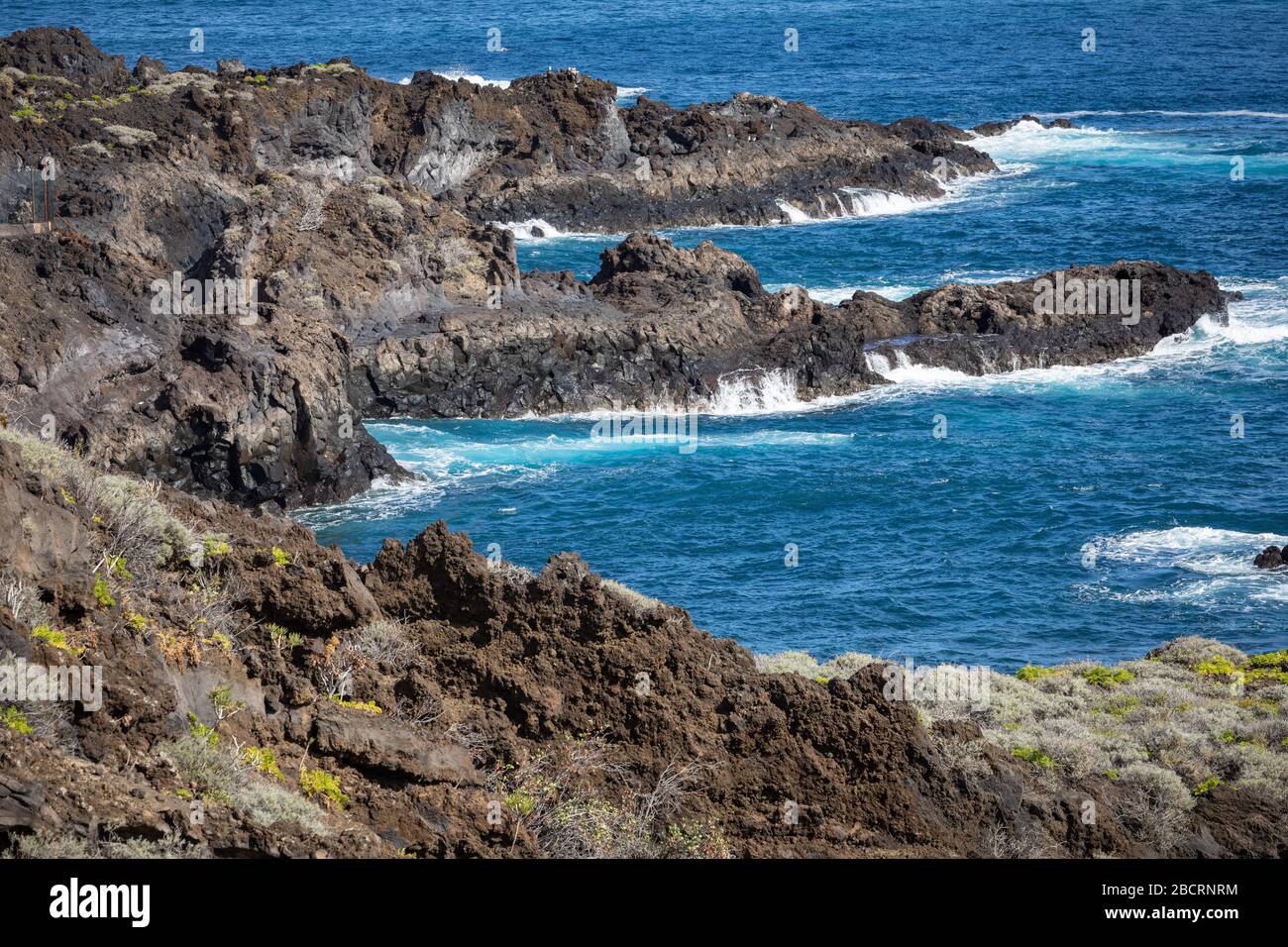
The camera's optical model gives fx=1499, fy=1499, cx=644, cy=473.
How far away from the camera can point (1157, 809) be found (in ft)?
58.2

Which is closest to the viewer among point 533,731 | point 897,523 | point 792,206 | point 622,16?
point 533,731

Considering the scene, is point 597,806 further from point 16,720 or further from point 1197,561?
point 1197,561

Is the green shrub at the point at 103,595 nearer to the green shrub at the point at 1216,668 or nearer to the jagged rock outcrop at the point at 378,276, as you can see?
the green shrub at the point at 1216,668

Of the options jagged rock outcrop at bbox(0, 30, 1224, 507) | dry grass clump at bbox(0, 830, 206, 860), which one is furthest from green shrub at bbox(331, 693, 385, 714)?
jagged rock outcrop at bbox(0, 30, 1224, 507)

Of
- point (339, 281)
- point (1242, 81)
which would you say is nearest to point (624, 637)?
point (339, 281)

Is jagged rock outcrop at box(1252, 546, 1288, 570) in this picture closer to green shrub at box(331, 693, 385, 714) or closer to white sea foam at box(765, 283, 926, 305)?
green shrub at box(331, 693, 385, 714)

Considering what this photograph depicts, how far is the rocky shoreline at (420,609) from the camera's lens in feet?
41.7

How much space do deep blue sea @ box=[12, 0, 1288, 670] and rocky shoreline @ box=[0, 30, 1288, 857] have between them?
2.17 m

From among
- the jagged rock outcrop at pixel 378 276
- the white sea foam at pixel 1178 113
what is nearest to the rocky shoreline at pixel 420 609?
the jagged rock outcrop at pixel 378 276

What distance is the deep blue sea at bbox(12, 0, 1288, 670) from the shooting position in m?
32.1

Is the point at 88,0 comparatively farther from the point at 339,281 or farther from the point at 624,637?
the point at 624,637

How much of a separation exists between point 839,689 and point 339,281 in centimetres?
3265

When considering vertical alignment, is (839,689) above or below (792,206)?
below

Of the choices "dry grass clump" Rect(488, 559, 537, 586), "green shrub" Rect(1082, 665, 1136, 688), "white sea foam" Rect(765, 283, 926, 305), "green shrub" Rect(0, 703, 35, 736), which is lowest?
"green shrub" Rect(1082, 665, 1136, 688)
